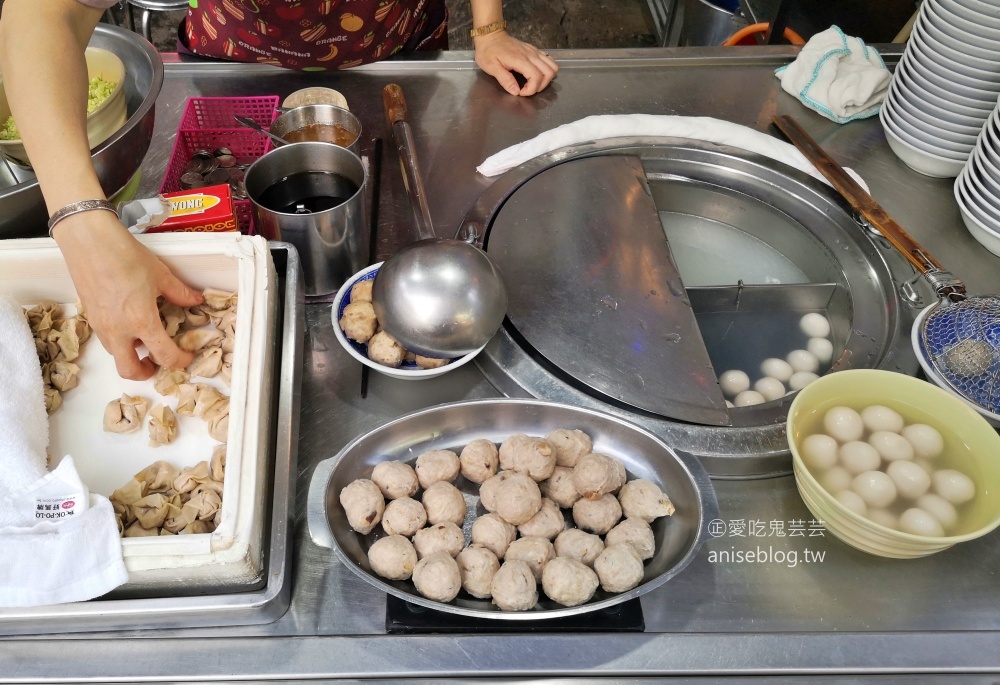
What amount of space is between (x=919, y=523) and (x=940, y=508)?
53mm

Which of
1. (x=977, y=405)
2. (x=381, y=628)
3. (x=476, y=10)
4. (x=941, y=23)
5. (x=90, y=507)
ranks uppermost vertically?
(x=941, y=23)

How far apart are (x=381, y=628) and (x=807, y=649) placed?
0.67 metres

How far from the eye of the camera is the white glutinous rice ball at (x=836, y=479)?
3.81 feet

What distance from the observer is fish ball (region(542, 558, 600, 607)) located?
1.00m

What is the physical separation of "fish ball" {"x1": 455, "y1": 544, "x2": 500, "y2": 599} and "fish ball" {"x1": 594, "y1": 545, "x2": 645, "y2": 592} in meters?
0.16

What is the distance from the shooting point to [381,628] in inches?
42.5

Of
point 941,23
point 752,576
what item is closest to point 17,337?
point 752,576

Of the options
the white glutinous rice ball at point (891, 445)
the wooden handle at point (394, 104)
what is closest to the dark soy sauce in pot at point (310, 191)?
the wooden handle at point (394, 104)

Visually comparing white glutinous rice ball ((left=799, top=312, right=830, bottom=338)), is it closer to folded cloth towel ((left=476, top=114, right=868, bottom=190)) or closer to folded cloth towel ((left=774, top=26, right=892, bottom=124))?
folded cloth towel ((left=476, top=114, right=868, bottom=190))

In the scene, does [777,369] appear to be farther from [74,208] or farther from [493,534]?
[74,208]

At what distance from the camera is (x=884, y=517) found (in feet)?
3.72

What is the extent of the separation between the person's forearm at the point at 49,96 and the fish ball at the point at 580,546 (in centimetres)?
96

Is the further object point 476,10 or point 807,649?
point 476,10

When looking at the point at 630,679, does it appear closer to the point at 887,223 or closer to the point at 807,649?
the point at 807,649
